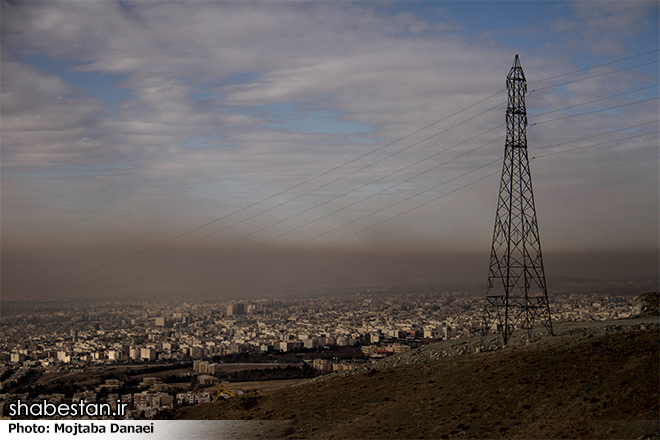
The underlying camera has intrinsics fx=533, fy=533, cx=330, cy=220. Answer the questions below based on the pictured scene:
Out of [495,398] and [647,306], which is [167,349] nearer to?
[647,306]

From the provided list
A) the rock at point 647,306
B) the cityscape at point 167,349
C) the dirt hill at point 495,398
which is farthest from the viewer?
the cityscape at point 167,349

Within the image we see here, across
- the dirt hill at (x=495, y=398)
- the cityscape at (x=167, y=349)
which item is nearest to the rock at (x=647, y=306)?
the cityscape at (x=167, y=349)

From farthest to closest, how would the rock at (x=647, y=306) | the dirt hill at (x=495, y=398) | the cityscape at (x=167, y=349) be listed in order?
the cityscape at (x=167, y=349) < the rock at (x=647, y=306) < the dirt hill at (x=495, y=398)

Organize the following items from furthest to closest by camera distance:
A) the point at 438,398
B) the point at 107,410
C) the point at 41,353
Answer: the point at 41,353
the point at 107,410
the point at 438,398

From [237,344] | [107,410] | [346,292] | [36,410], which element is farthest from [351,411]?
[346,292]

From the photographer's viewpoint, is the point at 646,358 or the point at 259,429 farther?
the point at 259,429

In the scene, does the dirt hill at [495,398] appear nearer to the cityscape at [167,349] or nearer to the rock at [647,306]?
the rock at [647,306]

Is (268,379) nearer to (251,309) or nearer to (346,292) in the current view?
(251,309)

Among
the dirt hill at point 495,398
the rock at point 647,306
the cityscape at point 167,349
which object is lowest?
the cityscape at point 167,349

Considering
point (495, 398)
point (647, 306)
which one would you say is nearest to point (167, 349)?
point (647, 306)
